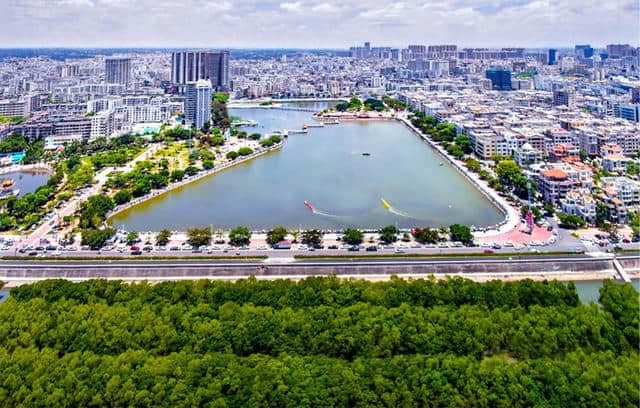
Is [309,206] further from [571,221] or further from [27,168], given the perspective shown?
[27,168]

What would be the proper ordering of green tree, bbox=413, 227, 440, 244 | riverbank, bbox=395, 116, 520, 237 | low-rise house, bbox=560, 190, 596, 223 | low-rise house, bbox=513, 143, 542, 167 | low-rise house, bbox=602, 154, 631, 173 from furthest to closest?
low-rise house, bbox=513, 143, 542, 167
low-rise house, bbox=602, 154, 631, 173
low-rise house, bbox=560, 190, 596, 223
riverbank, bbox=395, 116, 520, 237
green tree, bbox=413, 227, 440, 244

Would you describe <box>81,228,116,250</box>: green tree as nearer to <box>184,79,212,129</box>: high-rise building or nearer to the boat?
the boat

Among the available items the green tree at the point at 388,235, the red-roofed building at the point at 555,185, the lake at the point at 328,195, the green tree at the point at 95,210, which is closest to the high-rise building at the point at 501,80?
the lake at the point at 328,195

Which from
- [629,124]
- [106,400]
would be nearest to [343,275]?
[106,400]

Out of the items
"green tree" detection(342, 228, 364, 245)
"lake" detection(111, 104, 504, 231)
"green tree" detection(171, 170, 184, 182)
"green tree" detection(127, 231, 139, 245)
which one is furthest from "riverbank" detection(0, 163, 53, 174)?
"green tree" detection(342, 228, 364, 245)

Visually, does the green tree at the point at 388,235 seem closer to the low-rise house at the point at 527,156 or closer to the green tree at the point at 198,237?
the green tree at the point at 198,237

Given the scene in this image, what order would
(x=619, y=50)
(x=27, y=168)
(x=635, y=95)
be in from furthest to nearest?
(x=619, y=50) → (x=635, y=95) → (x=27, y=168)

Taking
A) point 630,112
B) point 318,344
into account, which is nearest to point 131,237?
point 318,344
